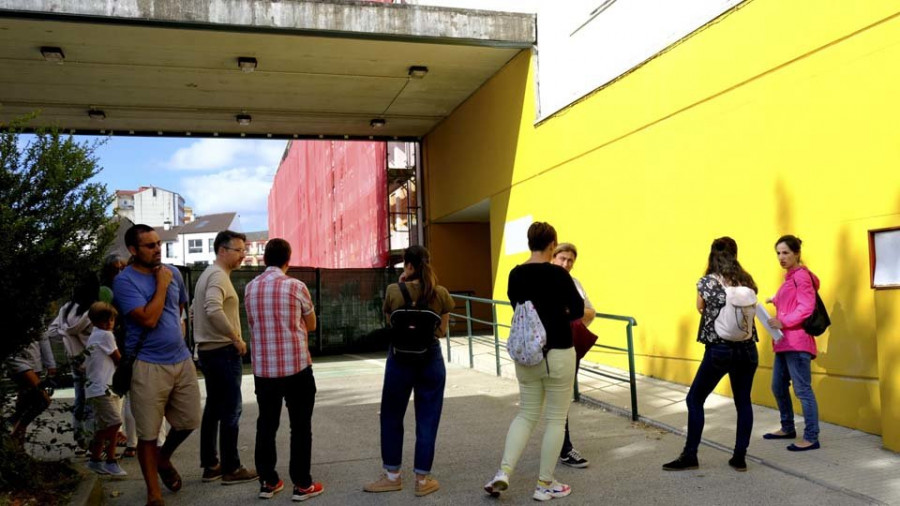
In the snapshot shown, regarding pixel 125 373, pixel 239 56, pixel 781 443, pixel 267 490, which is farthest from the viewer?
pixel 239 56

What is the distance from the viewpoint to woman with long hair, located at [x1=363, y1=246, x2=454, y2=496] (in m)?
4.71

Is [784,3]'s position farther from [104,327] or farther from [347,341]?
[347,341]

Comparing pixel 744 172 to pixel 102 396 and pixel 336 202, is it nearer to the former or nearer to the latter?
pixel 102 396

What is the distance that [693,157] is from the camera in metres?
7.98

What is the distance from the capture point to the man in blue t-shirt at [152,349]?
445 cm

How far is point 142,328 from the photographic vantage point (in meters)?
4.50

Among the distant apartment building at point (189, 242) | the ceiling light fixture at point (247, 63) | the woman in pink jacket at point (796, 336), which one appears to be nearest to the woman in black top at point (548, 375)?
the woman in pink jacket at point (796, 336)

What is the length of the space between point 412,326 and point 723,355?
2.01 meters

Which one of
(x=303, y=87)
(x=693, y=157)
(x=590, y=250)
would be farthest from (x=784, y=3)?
(x=303, y=87)

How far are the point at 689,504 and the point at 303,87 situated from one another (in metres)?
11.3

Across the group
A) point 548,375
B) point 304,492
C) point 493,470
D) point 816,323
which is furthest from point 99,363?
point 816,323

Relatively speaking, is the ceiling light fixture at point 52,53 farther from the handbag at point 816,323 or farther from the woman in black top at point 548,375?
the handbag at point 816,323

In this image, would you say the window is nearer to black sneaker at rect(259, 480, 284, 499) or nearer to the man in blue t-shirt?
black sneaker at rect(259, 480, 284, 499)

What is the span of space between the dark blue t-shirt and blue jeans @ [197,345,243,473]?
0.37 meters
